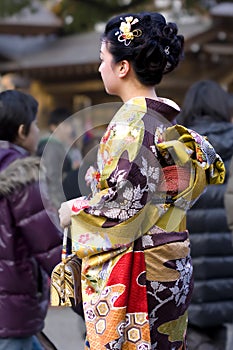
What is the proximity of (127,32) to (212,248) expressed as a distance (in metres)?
1.92

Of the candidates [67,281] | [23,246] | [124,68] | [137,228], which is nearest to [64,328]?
[23,246]

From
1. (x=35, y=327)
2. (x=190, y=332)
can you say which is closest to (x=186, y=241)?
(x=35, y=327)

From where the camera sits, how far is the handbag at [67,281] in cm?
213

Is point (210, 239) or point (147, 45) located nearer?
point (147, 45)

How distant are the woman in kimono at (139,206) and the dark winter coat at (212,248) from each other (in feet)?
4.89

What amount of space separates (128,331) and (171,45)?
1.01 m

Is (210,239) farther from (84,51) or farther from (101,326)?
(84,51)

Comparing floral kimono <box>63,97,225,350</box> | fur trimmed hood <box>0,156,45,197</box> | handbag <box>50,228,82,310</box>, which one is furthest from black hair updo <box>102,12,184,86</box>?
fur trimmed hood <box>0,156,45,197</box>

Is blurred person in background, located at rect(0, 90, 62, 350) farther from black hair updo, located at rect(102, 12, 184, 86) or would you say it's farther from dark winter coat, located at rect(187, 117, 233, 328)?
dark winter coat, located at rect(187, 117, 233, 328)

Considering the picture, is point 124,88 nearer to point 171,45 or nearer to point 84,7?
point 171,45

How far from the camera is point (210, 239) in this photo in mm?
3736

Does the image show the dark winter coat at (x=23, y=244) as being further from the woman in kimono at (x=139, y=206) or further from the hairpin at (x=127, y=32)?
the hairpin at (x=127, y=32)

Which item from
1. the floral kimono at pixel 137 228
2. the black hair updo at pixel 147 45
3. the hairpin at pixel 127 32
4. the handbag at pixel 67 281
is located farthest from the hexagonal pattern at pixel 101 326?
the hairpin at pixel 127 32

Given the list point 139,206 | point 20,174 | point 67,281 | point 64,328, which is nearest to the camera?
point 139,206
